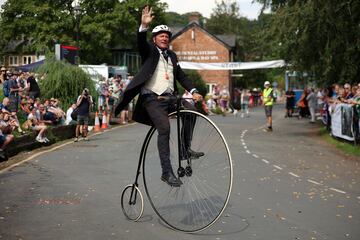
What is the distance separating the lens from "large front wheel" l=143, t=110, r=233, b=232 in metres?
7.25

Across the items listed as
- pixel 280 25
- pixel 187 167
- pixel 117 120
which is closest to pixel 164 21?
pixel 117 120

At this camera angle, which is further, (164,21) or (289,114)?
(164,21)

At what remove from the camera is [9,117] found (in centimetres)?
1616

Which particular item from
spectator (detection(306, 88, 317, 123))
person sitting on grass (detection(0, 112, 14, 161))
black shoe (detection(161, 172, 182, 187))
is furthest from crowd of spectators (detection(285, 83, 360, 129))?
black shoe (detection(161, 172, 182, 187))

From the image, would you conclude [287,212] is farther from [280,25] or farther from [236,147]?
[280,25]

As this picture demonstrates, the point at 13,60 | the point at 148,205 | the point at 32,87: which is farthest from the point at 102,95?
the point at 13,60

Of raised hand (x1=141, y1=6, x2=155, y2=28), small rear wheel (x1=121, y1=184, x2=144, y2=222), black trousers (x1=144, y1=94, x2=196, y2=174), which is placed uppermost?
raised hand (x1=141, y1=6, x2=155, y2=28)

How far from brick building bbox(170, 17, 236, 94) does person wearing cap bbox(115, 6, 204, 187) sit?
226 ft

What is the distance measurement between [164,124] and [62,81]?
18.2m

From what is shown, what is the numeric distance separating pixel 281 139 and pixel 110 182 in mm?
12316

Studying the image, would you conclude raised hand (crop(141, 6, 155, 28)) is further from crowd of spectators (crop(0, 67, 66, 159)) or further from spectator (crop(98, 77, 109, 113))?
spectator (crop(98, 77, 109, 113))

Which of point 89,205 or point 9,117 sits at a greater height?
point 9,117

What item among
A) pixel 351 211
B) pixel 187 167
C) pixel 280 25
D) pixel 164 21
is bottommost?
pixel 351 211

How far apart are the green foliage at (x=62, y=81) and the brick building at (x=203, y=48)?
2018 inches
